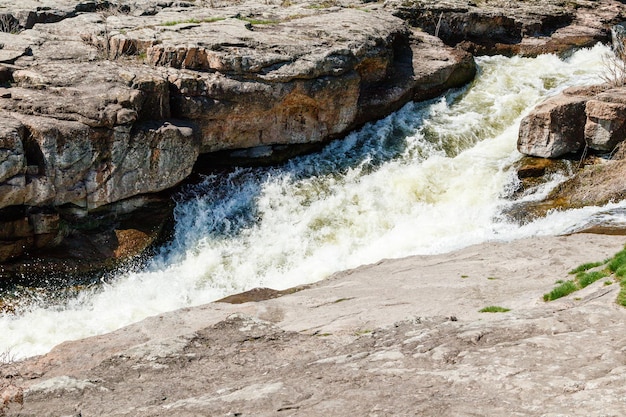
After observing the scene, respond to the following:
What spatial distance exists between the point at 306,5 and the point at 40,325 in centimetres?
1771

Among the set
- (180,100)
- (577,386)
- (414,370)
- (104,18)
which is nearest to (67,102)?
(180,100)

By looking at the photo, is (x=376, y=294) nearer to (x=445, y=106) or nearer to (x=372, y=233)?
(x=372, y=233)

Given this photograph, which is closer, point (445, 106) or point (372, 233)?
point (372, 233)

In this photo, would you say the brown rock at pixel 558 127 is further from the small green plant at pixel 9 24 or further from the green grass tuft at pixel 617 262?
the small green plant at pixel 9 24

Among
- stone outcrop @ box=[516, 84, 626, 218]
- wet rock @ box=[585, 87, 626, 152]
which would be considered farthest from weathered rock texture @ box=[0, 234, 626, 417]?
wet rock @ box=[585, 87, 626, 152]

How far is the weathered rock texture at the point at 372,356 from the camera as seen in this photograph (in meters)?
6.80

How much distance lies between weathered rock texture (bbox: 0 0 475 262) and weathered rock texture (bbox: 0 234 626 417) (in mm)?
5954

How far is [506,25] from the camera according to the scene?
27.5 meters

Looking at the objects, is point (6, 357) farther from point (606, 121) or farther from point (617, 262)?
point (606, 121)

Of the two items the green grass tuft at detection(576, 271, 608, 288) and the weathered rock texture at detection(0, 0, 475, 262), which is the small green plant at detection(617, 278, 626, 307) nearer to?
the green grass tuft at detection(576, 271, 608, 288)

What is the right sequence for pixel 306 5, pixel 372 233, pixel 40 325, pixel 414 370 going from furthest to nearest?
pixel 306 5 < pixel 372 233 < pixel 40 325 < pixel 414 370

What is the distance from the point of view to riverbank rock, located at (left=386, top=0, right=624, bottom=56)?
87.9 feet

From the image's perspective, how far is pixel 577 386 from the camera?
649 centimetres

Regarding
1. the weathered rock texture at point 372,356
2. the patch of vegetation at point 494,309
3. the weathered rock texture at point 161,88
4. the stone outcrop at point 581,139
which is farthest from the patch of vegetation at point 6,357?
the stone outcrop at point 581,139
